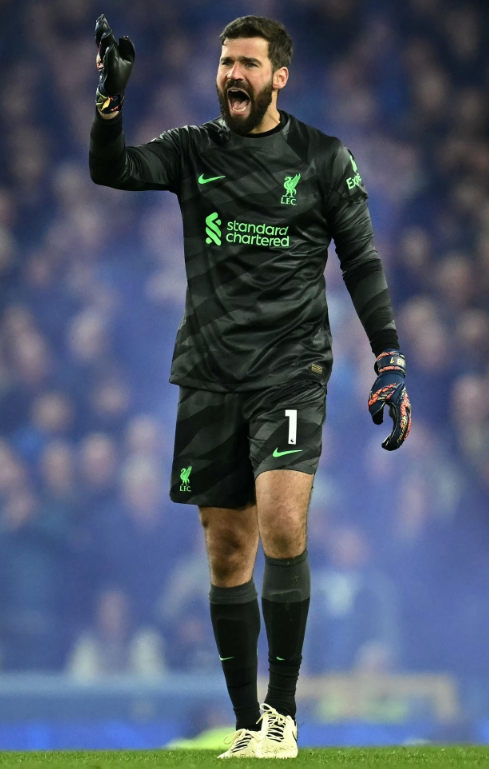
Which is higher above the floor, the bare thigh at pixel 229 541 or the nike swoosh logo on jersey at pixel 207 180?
the nike swoosh logo on jersey at pixel 207 180

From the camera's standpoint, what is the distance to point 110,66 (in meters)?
2.55

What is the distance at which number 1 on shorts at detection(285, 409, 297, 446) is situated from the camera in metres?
2.65

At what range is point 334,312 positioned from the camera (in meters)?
5.85

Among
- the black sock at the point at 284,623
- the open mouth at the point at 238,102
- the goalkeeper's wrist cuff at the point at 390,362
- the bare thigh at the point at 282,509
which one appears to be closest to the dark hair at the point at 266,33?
the open mouth at the point at 238,102

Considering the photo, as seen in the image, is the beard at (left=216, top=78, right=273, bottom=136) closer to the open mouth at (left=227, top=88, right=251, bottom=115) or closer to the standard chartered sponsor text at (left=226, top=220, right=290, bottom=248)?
the open mouth at (left=227, top=88, right=251, bottom=115)

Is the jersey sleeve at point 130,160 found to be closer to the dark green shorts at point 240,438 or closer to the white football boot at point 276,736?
the dark green shorts at point 240,438

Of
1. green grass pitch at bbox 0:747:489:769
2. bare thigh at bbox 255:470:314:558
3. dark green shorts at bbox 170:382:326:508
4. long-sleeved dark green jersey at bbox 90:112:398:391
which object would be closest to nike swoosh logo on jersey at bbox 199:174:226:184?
long-sleeved dark green jersey at bbox 90:112:398:391

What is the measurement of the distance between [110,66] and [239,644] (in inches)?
55.4

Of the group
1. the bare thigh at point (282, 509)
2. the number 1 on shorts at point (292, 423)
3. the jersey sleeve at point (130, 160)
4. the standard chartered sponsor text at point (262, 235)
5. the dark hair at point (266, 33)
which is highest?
the dark hair at point (266, 33)

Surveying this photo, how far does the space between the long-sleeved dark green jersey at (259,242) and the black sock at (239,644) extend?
0.53 meters

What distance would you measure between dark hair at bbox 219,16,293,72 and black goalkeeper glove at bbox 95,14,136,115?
32cm

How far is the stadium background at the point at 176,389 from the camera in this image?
17.5 feet

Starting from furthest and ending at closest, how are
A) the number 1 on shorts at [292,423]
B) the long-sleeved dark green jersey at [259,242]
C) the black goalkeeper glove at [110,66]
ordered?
the long-sleeved dark green jersey at [259,242] < the number 1 on shorts at [292,423] < the black goalkeeper glove at [110,66]

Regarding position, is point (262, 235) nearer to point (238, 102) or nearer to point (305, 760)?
point (238, 102)
